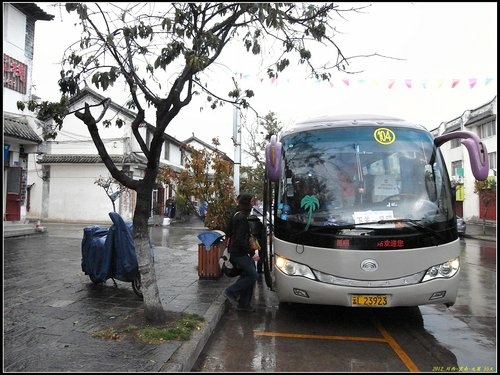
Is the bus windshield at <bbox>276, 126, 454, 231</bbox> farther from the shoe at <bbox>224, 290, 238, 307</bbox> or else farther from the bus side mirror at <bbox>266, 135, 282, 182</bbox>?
the shoe at <bbox>224, 290, 238, 307</bbox>

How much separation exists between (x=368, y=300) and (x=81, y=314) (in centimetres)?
373

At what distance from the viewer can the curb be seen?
3818 millimetres

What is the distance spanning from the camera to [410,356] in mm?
4602

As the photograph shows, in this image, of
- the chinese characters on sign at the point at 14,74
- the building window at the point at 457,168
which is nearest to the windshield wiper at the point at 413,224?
the chinese characters on sign at the point at 14,74

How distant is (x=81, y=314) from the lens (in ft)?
17.7

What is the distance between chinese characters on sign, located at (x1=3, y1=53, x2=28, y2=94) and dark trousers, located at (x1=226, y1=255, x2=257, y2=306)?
38.3 ft

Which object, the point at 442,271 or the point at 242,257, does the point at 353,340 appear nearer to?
the point at 442,271

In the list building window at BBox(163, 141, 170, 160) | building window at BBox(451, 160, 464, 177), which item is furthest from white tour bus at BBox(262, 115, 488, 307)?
building window at BBox(451, 160, 464, 177)

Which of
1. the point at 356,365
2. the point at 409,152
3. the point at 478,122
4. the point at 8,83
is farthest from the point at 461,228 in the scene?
the point at 8,83

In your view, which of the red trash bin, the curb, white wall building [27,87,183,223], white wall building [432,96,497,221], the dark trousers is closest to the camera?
the curb

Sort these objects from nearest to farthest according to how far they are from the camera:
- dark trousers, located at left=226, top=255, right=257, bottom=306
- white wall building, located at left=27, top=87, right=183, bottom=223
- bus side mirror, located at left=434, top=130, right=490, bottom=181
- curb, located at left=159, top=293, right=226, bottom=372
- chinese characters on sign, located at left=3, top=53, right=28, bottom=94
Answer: curb, located at left=159, top=293, right=226, bottom=372 → bus side mirror, located at left=434, top=130, right=490, bottom=181 → dark trousers, located at left=226, top=255, right=257, bottom=306 → chinese characters on sign, located at left=3, top=53, right=28, bottom=94 → white wall building, located at left=27, top=87, right=183, bottom=223

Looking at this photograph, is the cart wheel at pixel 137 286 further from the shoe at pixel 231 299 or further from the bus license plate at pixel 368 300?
the bus license plate at pixel 368 300

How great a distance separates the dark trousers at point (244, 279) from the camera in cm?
621

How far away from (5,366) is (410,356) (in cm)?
416
